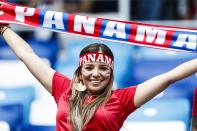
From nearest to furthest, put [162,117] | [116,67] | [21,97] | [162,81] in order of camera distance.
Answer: [162,81]
[162,117]
[21,97]
[116,67]

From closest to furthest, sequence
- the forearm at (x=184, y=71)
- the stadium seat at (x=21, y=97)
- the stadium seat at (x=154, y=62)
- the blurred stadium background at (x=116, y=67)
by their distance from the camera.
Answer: the forearm at (x=184, y=71) → the blurred stadium background at (x=116, y=67) → the stadium seat at (x=21, y=97) → the stadium seat at (x=154, y=62)

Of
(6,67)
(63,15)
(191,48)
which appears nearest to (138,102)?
(191,48)

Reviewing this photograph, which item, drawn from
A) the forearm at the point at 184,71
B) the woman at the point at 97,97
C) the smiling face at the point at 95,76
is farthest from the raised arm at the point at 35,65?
the forearm at the point at 184,71

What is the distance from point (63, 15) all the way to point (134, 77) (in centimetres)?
245

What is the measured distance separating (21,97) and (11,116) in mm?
273

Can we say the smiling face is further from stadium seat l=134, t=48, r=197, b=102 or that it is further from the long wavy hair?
stadium seat l=134, t=48, r=197, b=102

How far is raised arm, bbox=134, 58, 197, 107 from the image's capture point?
19.2 ft

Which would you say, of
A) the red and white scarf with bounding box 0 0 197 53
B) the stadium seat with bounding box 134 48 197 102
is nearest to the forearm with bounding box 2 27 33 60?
the red and white scarf with bounding box 0 0 197 53

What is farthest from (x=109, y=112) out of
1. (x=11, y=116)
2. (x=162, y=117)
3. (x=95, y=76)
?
(x=11, y=116)

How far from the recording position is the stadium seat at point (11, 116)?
8.22 m

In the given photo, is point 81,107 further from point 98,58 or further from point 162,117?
point 162,117

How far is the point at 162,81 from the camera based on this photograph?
235 inches

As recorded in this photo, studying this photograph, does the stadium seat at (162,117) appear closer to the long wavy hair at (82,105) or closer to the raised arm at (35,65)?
the raised arm at (35,65)

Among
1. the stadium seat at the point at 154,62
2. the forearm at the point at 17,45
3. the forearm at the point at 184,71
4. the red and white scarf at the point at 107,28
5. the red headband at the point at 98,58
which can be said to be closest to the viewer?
the forearm at the point at 184,71
